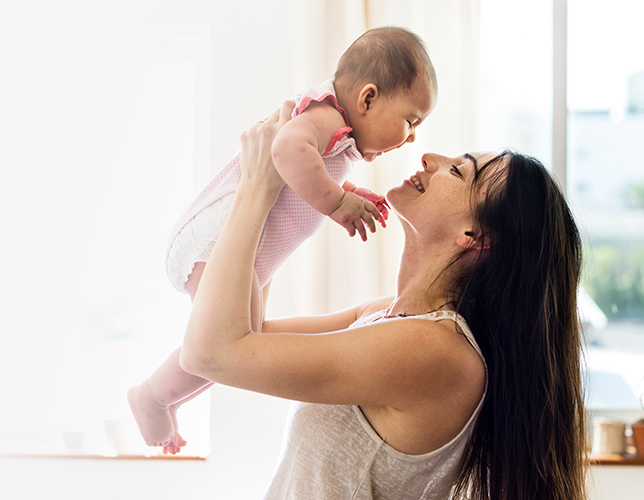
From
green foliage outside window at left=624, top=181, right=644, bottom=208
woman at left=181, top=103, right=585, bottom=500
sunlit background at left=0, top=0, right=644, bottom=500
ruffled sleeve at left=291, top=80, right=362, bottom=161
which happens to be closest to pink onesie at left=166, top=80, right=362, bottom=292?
ruffled sleeve at left=291, top=80, right=362, bottom=161

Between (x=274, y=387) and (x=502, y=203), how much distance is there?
54 cm

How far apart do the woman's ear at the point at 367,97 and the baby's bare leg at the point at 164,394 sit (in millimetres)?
492

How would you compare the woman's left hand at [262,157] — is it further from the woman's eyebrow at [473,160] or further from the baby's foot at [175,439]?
the baby's foot at [175,439]

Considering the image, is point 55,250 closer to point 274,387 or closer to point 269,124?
point 269,124

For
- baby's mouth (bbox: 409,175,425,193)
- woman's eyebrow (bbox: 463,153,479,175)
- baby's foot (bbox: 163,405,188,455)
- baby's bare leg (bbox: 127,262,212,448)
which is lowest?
baby's foot (bbox: 163,405,188,455)

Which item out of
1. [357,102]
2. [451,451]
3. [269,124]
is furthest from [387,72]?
[451,451]

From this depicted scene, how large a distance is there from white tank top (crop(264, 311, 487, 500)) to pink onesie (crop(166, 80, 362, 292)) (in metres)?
0.36

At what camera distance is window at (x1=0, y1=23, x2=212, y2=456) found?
2482 mm

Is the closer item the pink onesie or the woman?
the woman

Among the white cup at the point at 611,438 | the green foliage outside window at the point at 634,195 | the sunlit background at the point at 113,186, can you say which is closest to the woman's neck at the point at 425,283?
the sunlit background at the point at 113,186

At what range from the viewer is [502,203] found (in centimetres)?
100

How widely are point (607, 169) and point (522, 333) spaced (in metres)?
2.05

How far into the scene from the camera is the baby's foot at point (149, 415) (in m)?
1.25

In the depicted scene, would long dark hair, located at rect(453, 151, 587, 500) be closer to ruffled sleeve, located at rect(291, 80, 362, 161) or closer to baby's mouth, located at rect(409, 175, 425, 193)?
baby's mouth, located at rect(409, 175, 425, 193)
